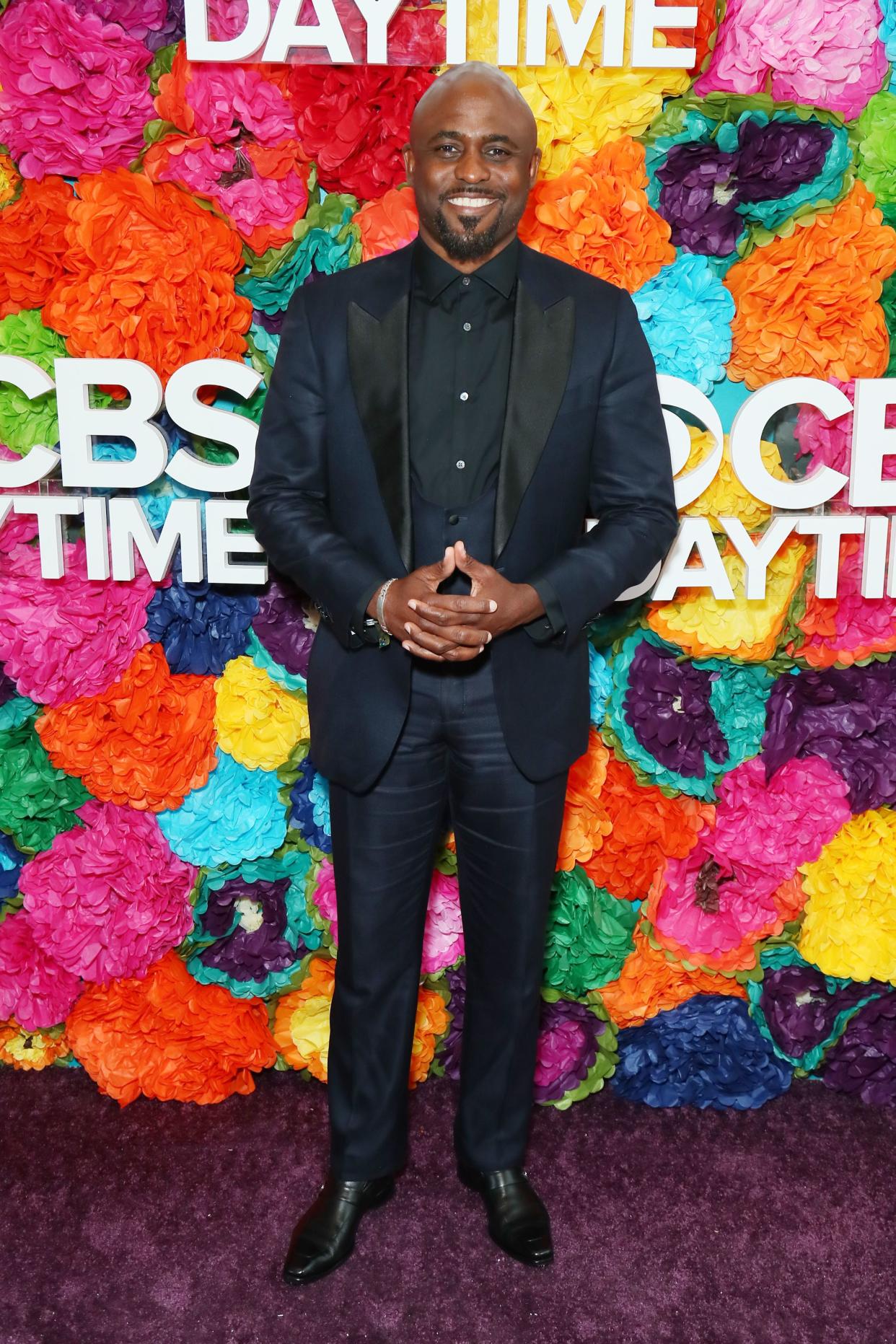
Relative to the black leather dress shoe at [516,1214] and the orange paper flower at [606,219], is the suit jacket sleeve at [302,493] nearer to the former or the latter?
the orange paper flower at [606,219]

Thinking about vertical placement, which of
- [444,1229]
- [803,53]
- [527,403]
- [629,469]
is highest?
[803,53]

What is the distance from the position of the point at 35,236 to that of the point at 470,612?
52.7 inches

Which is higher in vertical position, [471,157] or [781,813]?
[471,157]

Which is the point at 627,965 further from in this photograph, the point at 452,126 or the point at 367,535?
the point at 452,126

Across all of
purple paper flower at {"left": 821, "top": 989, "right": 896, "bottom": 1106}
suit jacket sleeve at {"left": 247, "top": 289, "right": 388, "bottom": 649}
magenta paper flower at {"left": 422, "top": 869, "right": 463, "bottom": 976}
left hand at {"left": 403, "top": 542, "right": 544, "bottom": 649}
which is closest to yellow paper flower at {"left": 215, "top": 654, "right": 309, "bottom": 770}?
magenta paper flower at {"left": 422, "top": 869, "right": 463, "bottom": 976}

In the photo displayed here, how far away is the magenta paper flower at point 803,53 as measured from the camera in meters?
2.46

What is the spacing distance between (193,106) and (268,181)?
Result: 0.20 meters

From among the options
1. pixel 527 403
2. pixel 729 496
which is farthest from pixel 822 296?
pixel 527 403

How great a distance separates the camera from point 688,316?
2.57m

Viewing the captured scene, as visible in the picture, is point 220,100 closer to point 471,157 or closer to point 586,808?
point 471,157

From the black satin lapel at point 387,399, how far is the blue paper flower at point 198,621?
73 cm

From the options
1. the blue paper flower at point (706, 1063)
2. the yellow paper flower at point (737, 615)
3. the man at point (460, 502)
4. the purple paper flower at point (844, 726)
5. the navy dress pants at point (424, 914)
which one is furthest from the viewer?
the blue paper flower at point (706, 1063)

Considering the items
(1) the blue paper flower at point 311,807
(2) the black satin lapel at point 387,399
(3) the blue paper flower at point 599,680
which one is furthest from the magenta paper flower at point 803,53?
(1) the blue paper flower at point 311,807

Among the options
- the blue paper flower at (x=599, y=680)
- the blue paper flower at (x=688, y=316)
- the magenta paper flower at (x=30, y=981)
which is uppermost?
the blue paper flower at (x=688, y=316)
